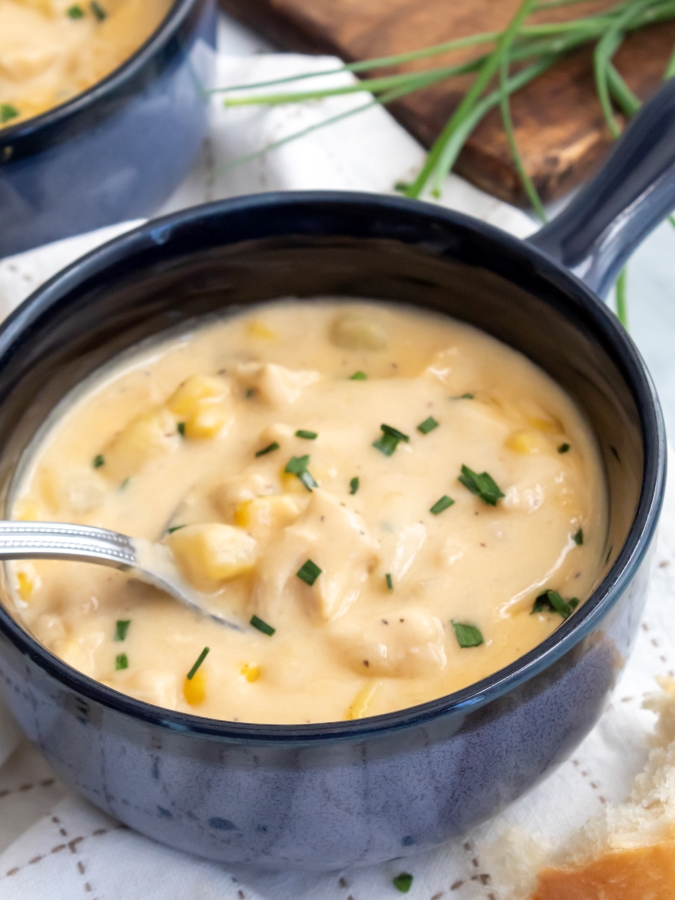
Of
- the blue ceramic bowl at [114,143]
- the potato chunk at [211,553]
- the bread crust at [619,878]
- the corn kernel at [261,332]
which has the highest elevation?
the blue ceramic bowl at [114,143]

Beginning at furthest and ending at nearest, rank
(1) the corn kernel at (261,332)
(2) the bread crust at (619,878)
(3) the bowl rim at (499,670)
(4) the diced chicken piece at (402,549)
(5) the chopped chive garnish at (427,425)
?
(1) the corn kernel at (261,332), (5) the chopped chive garnish at (427,425), (4) the diced chicken piece at (402,549), (2) the bread crust at (619,878), (3) the bowl rim at (499,670)

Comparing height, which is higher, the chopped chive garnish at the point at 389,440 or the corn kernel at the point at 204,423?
the corn kernel at the point at 204,423

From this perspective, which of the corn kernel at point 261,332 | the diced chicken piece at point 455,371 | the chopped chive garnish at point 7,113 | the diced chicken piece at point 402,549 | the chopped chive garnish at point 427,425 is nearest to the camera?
→ the diced chicken piece at point 402,549

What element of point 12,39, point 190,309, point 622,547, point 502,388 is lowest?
point 622,547

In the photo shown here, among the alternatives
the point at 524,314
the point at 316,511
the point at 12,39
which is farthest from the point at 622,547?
the point at 12,39

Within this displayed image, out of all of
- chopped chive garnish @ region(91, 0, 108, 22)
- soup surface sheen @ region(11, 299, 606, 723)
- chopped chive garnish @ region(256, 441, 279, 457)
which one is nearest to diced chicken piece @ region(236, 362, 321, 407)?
soup surface sheen @ region(11, 299, 606, 723)

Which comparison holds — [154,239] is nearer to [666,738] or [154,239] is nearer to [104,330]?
[104,330]

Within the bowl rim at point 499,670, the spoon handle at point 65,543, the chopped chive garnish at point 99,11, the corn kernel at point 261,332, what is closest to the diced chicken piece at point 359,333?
the corn kernel at point 261,332

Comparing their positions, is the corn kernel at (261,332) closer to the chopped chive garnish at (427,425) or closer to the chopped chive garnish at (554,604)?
the chopped chive garnish at (427,425)
